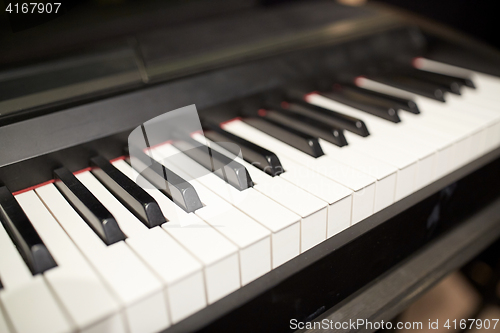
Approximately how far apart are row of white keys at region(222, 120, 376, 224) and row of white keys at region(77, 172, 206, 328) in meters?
0.32

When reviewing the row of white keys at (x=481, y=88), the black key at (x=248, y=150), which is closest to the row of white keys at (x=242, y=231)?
the black key at (x=248, y=150)

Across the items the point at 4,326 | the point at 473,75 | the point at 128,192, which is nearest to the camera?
the point at 4,326

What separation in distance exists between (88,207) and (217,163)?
26cm

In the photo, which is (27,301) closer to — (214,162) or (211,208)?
(211,208)

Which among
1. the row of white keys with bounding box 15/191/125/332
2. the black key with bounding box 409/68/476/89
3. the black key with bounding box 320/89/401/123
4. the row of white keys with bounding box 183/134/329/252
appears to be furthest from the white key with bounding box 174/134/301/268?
the black key with bounding box 409/68/476/89

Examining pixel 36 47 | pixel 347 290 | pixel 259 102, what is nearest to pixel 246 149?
pixel 259 102

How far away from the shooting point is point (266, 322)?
0.73 meters

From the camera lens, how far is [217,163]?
82cm

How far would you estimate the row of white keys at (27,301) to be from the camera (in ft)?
1.68

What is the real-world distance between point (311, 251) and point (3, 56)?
740 mm

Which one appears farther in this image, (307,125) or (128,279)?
(307,125)

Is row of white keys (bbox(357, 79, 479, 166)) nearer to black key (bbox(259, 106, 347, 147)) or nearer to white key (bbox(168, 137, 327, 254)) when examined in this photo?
black key (bbox(259, 106, 347, 147))

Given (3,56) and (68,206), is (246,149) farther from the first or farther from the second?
(3,56)

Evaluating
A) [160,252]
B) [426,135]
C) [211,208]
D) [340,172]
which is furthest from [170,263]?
[426,135]
